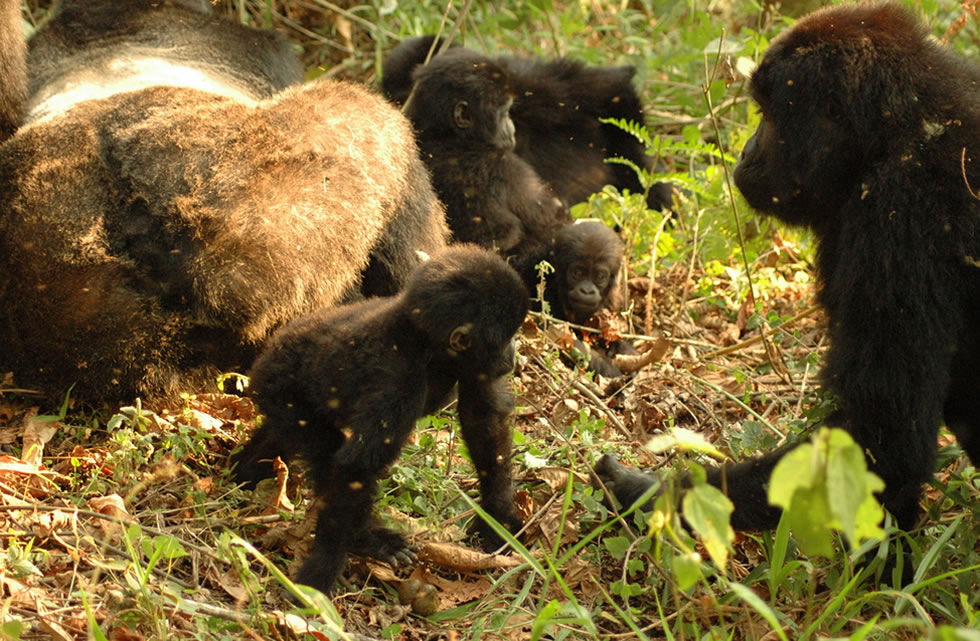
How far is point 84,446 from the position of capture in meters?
3.35

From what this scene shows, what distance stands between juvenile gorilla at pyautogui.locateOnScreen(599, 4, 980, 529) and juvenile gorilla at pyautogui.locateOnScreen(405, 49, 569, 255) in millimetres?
1933

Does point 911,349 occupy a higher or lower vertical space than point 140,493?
higher

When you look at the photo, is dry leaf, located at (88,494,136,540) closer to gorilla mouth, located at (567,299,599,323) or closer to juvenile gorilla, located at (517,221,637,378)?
juvenile gorilla, located at (517,221,637,378)

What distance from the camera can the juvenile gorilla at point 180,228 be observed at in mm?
3215

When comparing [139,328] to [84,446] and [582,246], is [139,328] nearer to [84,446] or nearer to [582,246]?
[84,446]

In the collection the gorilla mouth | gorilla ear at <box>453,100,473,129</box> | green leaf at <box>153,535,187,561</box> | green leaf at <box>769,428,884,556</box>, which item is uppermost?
green leaf at <box>769,428,884,556</box>

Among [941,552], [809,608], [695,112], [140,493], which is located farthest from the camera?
[695,112]

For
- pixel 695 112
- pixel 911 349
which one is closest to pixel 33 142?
pixel 911 349

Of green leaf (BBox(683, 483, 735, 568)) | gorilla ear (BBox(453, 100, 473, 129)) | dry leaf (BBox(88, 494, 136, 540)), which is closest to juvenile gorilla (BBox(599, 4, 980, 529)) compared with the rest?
green leaf (BBox(683, 483, 735, 568))

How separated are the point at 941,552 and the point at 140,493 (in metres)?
2.14

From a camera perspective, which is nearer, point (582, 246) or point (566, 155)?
point (582, 246)

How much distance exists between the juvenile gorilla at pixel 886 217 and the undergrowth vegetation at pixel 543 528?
0.21 metres

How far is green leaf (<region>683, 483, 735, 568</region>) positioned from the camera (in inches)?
69.6

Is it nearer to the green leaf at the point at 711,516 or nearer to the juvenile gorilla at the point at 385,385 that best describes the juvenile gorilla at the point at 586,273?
the juvenile gorilla at the point at 385,385
